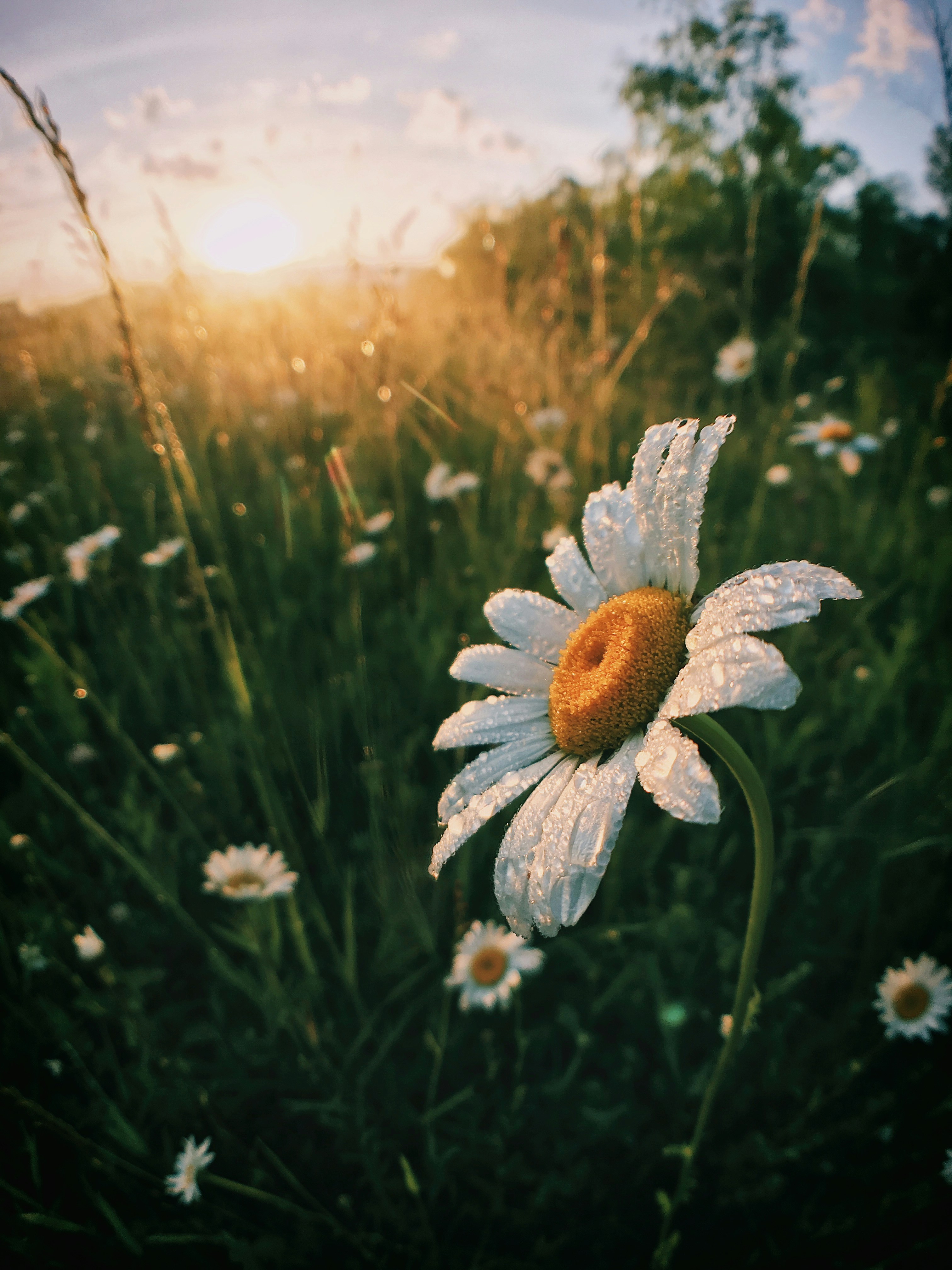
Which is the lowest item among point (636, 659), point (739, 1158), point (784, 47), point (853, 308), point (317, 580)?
point (739, 1158)

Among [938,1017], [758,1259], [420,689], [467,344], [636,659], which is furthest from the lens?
[467,344]

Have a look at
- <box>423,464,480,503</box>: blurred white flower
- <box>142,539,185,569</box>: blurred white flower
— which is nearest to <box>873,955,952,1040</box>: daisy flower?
<box>423,464,480,503</box>: blurred white flower

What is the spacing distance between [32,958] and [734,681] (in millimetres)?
1874

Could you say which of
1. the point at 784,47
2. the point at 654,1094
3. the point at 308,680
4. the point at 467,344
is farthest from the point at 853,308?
the point at 654,1094

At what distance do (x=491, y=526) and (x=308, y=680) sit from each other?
1021mm

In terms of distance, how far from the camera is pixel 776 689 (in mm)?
597

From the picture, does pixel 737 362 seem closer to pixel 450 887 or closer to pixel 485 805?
pixel 450 887

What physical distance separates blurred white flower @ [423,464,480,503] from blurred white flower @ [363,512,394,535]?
8.8 inches

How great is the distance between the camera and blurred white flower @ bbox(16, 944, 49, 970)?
1.64m

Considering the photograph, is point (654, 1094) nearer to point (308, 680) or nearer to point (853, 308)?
point (308, 680)

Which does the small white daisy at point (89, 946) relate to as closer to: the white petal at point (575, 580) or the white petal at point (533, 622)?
the white petal at point (533, 622)

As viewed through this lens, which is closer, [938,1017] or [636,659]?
[636,659]

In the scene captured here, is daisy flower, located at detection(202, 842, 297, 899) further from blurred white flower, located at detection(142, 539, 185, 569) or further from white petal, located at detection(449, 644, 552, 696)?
blurred white flower, located at detection(142, 539, 185, 569)

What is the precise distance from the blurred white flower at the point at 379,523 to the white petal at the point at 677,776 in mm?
2268
